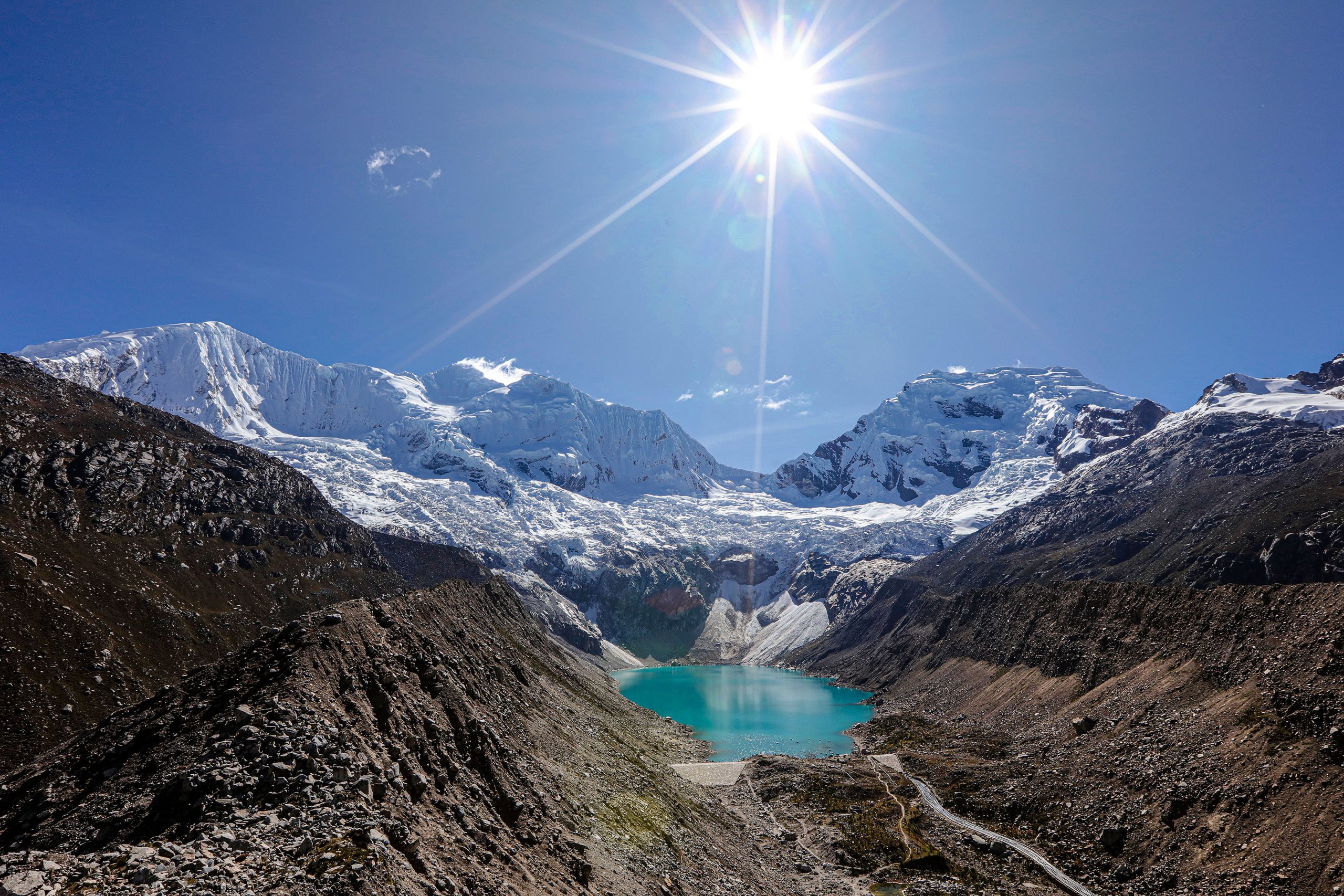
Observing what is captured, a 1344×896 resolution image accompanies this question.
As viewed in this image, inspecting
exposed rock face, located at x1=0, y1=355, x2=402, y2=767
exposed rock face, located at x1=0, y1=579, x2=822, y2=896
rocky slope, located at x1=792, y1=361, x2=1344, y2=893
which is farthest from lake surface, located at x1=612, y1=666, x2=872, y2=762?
exposed rock face, located at x1=0, y1=355, x2=402, y2=767

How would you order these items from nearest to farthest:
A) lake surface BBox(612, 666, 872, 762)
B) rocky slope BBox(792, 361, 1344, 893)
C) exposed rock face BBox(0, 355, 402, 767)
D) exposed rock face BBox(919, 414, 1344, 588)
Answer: rocky slope BBox(792, 361, 1344, 893), exposed rock face BBox(0, 355, 402, 767), lake surface BBox(612, 666, 872, 762), exposed rock face BBox(919, 414, 1344, 588)

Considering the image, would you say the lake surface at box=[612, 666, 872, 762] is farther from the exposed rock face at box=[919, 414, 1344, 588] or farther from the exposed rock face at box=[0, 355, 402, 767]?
the exposed rock face at box=[0, 355, 402, 767]

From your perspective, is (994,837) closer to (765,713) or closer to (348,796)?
(348,796)

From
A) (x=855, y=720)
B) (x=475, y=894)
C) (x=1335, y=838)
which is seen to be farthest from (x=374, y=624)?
(x=855, y=720)

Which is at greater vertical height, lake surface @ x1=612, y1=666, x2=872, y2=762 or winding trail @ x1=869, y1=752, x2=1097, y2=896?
winding trail @ x1=869, y1=752, x2=1097, y2=896

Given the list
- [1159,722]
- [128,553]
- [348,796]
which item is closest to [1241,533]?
[1159,722]

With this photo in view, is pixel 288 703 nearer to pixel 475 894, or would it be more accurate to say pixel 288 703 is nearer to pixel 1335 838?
pixel 475 894
